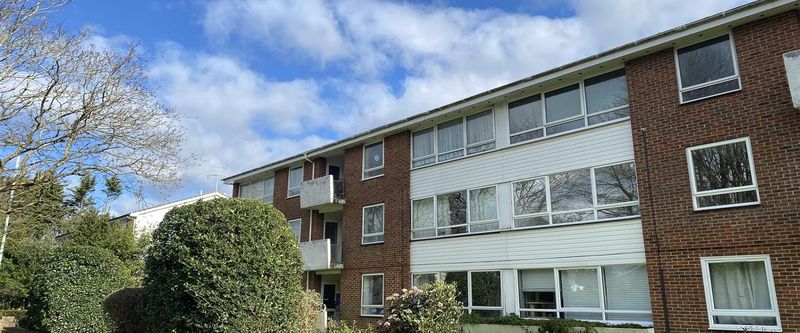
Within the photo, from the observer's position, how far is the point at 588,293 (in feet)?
44.3

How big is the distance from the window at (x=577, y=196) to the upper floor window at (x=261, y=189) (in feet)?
48.3

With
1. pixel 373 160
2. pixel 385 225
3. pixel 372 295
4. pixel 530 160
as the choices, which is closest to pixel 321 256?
pixel 372 295

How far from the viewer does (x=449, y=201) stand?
57.5 feet

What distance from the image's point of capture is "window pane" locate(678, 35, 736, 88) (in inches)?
475

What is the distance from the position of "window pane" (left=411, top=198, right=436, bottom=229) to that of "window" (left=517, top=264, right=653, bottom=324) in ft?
12.7

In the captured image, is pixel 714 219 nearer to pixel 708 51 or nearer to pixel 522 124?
pixel 708 51

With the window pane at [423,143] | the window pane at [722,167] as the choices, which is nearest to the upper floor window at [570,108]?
the window pane at [722,167]

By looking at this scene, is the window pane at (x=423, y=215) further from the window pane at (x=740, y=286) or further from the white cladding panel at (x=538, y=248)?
the window pane at (x=740, y=286)

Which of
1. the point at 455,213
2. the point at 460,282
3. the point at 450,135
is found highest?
the point at 450,135

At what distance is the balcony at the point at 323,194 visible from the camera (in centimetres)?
2141

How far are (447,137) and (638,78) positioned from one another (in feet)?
21.5

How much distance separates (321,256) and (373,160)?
423 cm

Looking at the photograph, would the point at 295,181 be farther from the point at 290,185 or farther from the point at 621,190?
the point at 621,190

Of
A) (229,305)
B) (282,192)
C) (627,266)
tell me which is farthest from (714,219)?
(282,192)
